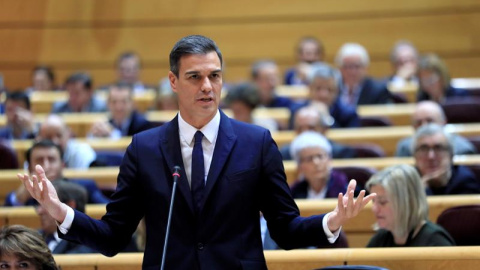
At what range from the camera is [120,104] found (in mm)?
5820

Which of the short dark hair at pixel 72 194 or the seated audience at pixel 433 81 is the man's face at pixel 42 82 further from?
the short dark hair at pixel 72 194

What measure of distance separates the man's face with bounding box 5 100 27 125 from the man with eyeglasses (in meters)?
2.95

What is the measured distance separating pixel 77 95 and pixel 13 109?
785 mm

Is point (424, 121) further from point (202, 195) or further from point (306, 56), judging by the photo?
point (202, 195)

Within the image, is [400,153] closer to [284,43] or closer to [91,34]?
[284,43]

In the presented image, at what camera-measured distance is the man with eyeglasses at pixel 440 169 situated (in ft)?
12.8

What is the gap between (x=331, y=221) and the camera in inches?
78.3

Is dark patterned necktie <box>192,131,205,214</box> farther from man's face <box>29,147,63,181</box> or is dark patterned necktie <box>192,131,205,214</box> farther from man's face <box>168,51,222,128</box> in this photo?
man's face <box>29,147,63,181</box>

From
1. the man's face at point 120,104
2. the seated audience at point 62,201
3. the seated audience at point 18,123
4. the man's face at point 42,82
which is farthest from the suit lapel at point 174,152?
the man's face at point 42,82

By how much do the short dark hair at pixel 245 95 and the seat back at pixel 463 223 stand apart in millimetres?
2007

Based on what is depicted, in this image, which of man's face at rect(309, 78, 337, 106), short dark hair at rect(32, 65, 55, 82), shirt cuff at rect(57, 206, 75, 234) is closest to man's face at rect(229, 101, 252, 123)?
man's face at rect(309, 78, 337, 106)

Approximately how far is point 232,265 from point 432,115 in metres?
2.94

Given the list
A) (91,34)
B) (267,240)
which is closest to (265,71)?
(91,34)

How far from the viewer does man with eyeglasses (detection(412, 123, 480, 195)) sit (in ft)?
12.8
